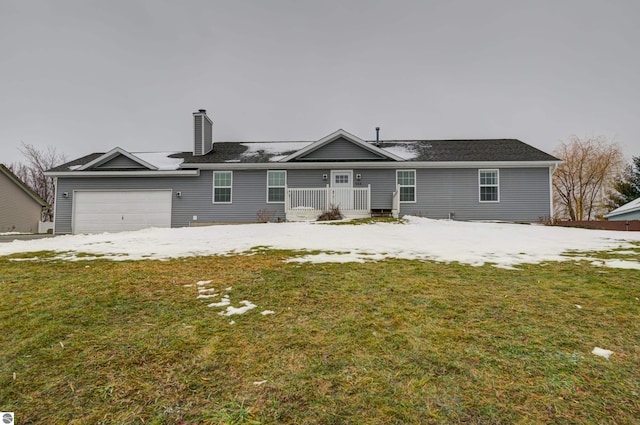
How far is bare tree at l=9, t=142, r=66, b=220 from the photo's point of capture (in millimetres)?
34469

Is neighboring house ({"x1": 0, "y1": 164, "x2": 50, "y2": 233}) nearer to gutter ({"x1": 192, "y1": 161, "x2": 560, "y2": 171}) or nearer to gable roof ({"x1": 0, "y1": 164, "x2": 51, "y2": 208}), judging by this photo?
gable roof ({"x1": 0, "y1": 164, "x2": 51, "y2": 208})

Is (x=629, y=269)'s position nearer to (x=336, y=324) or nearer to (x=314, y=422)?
(x=336, y=324)

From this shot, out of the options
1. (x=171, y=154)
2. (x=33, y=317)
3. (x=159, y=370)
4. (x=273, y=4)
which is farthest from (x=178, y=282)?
(x=273, y=4)

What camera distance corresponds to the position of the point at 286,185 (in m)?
14.7

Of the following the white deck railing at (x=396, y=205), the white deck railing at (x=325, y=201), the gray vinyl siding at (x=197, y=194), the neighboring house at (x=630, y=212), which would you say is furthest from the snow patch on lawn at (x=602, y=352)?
the neighboring house at (x=630, y=212)

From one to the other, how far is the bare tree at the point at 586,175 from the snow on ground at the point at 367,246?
25.6 meters

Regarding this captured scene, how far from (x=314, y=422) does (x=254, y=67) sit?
25.3 meters

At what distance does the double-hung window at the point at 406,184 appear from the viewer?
14.7 metres

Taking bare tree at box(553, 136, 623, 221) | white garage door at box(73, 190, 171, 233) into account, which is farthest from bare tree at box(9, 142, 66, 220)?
bare tree at box(553, 136, 623, 221)

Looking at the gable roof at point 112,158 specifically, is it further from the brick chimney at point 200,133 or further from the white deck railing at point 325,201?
the white deck railing at point 325,201

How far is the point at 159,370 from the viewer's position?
2.15 m

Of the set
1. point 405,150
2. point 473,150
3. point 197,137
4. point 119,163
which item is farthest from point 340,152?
point 119,163

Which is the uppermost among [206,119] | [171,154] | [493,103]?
[493,103]

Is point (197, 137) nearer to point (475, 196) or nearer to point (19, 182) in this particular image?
point (475, 196)
